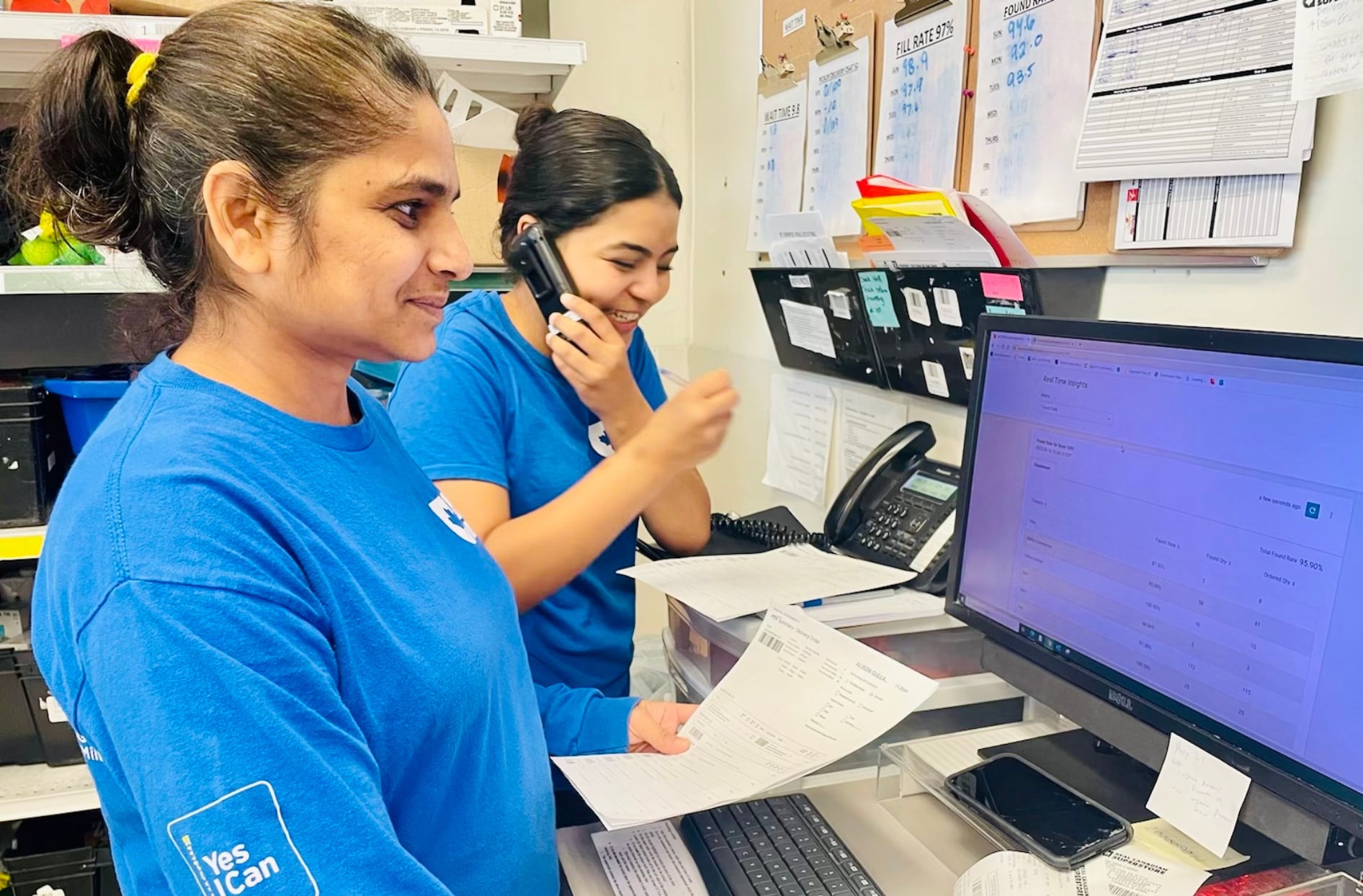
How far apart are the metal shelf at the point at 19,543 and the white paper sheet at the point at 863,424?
122 cm

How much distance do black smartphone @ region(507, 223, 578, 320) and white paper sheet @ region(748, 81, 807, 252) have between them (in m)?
0.66

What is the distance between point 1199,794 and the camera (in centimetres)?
66

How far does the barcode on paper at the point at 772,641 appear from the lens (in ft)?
2.85

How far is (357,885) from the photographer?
483 millimetres

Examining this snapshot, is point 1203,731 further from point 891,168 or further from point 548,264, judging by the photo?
point 891,168

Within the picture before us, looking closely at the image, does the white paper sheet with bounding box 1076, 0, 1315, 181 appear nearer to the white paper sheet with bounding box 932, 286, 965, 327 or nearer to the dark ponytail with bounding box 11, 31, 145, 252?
the white paper sheet with bounding box 932, 286, 965, 327

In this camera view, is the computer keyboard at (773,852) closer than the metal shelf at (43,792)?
Yes

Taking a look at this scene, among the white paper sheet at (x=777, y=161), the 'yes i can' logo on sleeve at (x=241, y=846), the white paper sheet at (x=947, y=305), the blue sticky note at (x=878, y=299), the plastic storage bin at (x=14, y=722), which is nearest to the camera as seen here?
the 'yes i can' logo on sleeve at (x=241, y=846)

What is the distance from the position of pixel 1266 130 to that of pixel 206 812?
862 mm

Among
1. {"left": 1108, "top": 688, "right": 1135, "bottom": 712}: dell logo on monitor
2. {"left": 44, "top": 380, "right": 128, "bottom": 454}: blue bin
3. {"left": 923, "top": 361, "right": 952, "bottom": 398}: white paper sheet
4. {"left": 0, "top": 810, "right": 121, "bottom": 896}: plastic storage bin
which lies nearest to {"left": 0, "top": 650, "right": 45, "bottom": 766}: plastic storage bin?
{"left": 0, "top": 810, "right": 121, "bottom": 896}: plastic storage bin

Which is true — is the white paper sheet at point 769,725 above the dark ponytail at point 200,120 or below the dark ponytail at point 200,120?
below

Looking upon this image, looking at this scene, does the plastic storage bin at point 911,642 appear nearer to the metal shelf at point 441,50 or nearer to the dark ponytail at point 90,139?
the dark ponytail at point 90,139

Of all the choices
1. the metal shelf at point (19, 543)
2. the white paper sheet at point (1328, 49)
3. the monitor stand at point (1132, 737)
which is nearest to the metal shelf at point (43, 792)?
the metal shelf at point (19, 543)

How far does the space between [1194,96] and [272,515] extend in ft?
2.61
